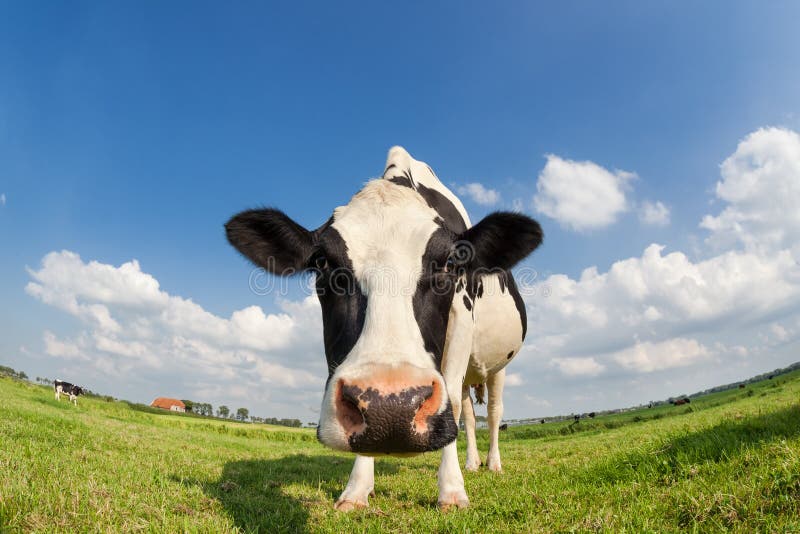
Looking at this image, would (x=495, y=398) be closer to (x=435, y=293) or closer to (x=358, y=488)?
(x=358, y=488)

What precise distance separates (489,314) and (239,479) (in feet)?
12.2

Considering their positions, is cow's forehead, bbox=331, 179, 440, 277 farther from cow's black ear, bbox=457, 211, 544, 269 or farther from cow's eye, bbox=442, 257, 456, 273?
cow's black ear, bbox=457, 211, 544, 269

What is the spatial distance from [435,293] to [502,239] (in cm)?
143

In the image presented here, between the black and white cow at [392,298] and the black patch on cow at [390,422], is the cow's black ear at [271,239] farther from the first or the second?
the black patch on cow at [390,422]

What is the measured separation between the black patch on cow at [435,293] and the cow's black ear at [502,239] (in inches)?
26.1

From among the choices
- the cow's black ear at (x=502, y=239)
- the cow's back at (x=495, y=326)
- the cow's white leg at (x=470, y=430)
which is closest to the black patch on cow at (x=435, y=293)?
the cow's black ear at (x=502, y=239)

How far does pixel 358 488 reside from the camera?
448 centimetres

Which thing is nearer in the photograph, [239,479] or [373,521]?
[373,521]

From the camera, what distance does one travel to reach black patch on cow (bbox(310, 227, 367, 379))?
329cm

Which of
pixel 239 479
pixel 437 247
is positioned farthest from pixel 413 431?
pixel 239 479

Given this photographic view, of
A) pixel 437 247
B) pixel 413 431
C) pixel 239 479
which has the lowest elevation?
pixel 239 479

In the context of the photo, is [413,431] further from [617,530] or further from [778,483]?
[778,483]

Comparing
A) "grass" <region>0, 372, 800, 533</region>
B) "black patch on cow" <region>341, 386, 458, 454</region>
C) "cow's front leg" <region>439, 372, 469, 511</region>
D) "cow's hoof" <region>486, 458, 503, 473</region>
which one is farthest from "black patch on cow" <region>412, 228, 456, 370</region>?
"cow's hoof" <region>486, 458, 503, 473</region>

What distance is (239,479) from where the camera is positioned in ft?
17.0
